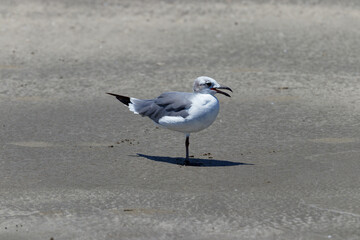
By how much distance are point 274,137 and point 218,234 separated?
257cm

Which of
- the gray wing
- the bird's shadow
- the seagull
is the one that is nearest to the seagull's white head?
the seagull

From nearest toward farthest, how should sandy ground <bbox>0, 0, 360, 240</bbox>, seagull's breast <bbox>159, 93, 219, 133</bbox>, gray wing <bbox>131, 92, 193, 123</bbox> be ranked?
sandy ground <bbox>0, 0, 360, 240</bbox>
seagull's breast <bbox>159, 93, 219, 133</bbox>
gray wing <bbox>131, 92, 193, 123</bbox>

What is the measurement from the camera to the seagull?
20.5ft

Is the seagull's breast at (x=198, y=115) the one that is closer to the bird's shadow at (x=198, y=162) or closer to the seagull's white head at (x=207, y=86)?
the seagull's white head at (x=207, y=86)

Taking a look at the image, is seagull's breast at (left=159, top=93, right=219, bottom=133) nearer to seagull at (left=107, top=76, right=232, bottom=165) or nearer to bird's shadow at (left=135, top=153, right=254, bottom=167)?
seagull at (left=107, top=76, right=232, bottom=165)

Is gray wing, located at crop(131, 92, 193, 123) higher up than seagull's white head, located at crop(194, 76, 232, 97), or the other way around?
seagull's white head, located at crop(194, 76, 232, 97)

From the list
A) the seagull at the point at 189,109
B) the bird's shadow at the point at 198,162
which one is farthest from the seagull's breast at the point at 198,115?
the bird's shadow at the point at 198,162

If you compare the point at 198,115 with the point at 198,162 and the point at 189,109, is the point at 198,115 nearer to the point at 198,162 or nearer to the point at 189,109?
the point at 189,109

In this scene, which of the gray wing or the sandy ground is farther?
the gray wing

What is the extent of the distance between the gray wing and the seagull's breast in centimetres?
5

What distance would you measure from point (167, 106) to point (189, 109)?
0.96 feet

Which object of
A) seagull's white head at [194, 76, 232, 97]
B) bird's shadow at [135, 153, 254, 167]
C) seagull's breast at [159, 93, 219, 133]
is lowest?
bird's shadow at [135, 153, 254, 167]

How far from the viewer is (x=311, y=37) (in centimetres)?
1116

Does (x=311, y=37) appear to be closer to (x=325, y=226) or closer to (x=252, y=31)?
(x=252, y=31)
